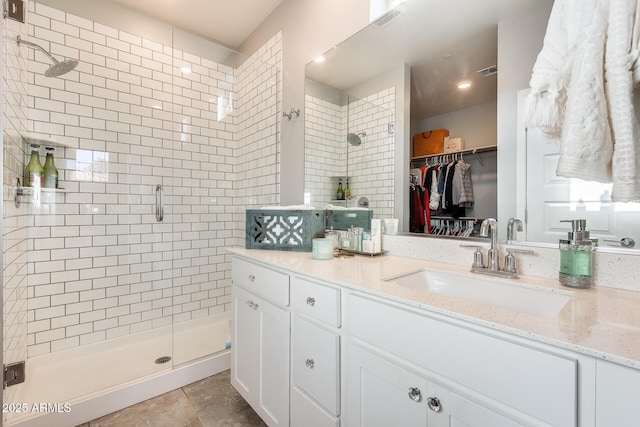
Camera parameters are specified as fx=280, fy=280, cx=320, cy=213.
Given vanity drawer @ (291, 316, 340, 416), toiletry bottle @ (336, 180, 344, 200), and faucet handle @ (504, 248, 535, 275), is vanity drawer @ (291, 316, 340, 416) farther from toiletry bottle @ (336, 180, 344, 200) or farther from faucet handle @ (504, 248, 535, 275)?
toiletry bottle @ (336, 180, 344, 200)

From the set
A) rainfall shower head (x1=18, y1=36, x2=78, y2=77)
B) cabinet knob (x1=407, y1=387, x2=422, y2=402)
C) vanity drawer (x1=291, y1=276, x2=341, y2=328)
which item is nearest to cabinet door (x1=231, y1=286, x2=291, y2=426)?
vanity drawer (x1=291, y1=276, x2=341, y2=328)

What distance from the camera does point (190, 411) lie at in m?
1.63

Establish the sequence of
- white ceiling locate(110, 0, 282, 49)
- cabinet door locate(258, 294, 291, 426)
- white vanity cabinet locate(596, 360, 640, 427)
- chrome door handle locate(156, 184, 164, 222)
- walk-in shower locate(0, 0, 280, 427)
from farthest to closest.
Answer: chrome door handle locate(156, 184, 164, 222), white ceiling locate(110, 0, 282, 49), walk-in shower locate(0, 0, 280, 427), cabinet door locate(258, 294, 291, 426), white vanity cabinet locate(596, 360, 640, 427)

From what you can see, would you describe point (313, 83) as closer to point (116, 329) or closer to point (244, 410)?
point (244, 410)

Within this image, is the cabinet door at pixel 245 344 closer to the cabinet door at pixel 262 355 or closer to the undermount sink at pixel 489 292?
the cabinet door at pixel 262 355

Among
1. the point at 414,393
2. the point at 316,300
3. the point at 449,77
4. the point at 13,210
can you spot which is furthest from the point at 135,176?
the point at 414,393

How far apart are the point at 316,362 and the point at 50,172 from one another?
2.23 meters

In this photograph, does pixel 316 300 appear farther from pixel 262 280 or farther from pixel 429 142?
pixel 429 142

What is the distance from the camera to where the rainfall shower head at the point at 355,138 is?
1724 mm

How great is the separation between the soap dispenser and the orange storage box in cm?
58

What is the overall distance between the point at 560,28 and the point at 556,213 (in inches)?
23.3

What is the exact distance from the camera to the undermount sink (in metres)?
0.86

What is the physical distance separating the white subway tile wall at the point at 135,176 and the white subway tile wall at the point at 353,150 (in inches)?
15.0

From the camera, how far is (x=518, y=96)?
1073 millimetres
